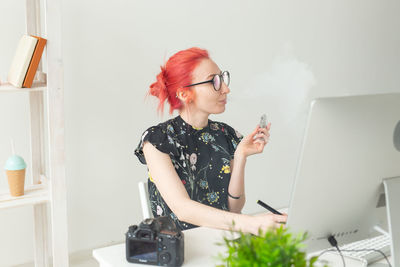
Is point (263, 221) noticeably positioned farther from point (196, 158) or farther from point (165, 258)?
point (196, 158)

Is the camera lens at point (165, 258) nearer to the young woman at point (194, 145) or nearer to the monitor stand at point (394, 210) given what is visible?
the young woman at point (194, 145)

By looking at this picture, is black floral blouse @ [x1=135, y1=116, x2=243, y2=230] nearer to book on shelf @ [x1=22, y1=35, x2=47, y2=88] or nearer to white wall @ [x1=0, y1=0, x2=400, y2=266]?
book on shelf @ [x1=22, y1=35, x2=47, y2=88]

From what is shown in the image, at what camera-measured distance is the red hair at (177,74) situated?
71.9 inches

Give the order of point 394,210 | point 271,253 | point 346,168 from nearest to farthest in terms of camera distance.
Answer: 1. point 271,253
2. point 346,168
3. point 394,210

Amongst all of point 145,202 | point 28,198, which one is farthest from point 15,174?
point 145,202

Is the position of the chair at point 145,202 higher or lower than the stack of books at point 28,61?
lower

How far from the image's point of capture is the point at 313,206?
43.1 inches

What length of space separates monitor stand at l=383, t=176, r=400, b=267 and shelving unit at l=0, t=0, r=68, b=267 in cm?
139

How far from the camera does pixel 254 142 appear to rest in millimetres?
1818

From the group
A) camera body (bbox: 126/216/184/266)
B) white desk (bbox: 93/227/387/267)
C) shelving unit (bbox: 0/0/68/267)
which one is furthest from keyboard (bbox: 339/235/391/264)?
shelving unit (bbox: 0/0/68/267)

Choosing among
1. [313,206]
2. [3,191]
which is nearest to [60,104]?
[3,191]

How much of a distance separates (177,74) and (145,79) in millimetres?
1064

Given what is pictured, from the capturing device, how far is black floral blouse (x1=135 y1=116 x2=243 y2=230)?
1.81 meters

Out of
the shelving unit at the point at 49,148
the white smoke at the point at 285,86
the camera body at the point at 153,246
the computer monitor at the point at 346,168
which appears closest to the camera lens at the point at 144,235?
the camera body at the point at 153,246
